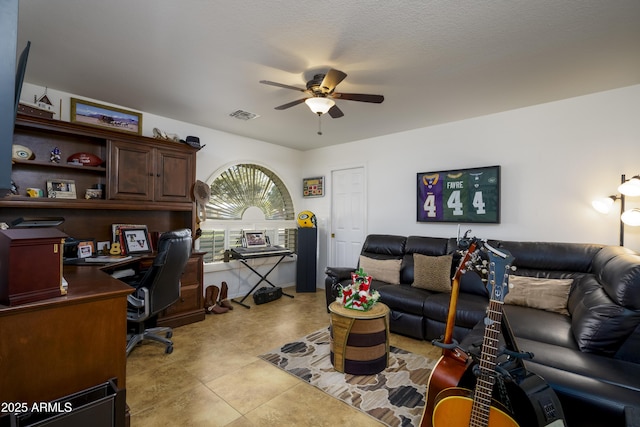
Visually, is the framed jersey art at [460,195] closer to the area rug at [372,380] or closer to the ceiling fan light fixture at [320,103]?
the area rug at [372,380]

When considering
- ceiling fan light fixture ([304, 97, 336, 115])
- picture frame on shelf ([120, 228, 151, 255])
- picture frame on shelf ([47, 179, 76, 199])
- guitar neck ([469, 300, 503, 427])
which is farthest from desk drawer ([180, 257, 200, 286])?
guitar neck ([469, 300, 503, 427])

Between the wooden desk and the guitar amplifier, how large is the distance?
2.71 metres

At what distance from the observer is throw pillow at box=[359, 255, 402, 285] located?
3.58 meters

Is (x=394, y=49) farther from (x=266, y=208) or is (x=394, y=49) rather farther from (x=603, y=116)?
(x=266, y=208)

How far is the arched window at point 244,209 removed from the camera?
14.1 feet

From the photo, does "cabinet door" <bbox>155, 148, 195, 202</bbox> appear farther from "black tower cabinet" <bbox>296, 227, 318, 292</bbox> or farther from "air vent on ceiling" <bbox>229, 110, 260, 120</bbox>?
"black tower cabinet" <bbox>296, 227, 318, 292</bbox>

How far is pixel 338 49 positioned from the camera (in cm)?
214

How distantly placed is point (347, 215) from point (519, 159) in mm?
2491

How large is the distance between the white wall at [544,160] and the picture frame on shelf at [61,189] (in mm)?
3898

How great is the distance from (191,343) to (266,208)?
2579 millimetres

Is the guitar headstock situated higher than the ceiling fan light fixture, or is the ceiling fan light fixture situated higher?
the ceiling fan light fixture

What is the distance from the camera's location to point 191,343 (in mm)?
2920

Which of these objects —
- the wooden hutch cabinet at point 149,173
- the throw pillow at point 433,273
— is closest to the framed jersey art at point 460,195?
the throw pillow at point 433,273

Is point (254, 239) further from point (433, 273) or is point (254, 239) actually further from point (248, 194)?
point (433, 273)
